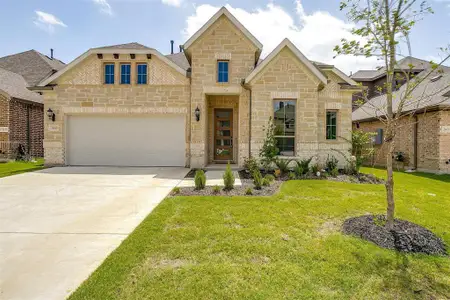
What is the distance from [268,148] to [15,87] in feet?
55.6

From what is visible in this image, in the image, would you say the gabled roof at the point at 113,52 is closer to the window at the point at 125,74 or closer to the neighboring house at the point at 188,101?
the neighboring house at the point at 188,101

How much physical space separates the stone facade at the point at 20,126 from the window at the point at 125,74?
314 inches

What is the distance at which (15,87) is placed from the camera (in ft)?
50.2

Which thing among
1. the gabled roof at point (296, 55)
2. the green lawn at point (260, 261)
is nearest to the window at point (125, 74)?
the gabled roof at point (296, 55)

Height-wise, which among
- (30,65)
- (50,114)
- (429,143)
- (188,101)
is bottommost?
(429,143)

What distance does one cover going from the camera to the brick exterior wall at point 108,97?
11.3m

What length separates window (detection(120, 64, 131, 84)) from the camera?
37.5ft

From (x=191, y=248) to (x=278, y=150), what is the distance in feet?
24.4

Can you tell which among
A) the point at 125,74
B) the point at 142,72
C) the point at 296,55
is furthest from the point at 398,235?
the point at 125,74

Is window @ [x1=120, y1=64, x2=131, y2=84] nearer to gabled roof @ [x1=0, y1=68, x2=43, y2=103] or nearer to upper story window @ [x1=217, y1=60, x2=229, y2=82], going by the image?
upper story window @ [x1=217, y1=60, x2=229, y2=82]

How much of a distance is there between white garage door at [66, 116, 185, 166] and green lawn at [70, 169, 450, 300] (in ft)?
22.7

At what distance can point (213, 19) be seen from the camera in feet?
34.7

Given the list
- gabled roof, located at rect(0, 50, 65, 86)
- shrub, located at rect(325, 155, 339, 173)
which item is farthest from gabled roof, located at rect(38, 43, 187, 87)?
gabled roof, located at rect(0, 50, 65, 86)

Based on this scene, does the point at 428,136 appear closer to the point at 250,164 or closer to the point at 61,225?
the point at 250,164
